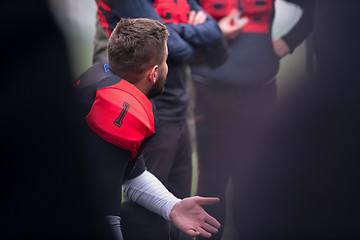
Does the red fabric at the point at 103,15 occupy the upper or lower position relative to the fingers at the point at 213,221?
upper

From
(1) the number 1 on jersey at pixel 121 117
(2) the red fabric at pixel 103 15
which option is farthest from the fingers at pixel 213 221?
(2) the red fabric at pixel 103 15

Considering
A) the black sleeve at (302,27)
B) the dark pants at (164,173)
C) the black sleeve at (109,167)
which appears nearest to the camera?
the black sleeve at (109,167)

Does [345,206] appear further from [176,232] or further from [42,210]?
[42,210]

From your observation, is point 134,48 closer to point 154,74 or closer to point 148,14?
point 154,74

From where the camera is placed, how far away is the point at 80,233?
521 mm

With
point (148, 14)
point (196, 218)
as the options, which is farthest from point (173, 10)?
point (196, 218)

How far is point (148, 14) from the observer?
99cm

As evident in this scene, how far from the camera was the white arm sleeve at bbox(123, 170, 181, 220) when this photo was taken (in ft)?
2.85

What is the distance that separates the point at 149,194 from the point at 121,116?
0.25 m

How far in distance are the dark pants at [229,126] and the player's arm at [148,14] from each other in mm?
366

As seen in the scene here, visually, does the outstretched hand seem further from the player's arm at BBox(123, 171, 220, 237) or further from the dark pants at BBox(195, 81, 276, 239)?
the dark pants at BBox(195, 81, 276, 239)

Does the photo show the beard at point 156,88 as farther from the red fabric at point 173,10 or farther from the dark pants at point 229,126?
the dark pants at point 229,126

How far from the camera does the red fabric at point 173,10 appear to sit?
1.05 metres

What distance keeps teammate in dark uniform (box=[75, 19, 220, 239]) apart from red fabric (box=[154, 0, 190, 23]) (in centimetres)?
26
